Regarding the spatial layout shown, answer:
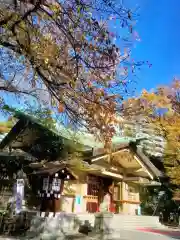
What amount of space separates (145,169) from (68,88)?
1690cm

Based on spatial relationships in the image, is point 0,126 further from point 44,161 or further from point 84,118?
point 84,118

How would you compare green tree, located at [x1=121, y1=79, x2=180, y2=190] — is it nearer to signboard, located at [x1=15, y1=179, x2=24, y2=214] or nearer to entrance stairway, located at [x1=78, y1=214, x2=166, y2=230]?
entrance stairway, located at [x1=78, y1=214, x2=166, y2=230]

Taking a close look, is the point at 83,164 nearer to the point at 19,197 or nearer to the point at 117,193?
the point at 19,197

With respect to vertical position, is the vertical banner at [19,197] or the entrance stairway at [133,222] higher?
the vertical banner at [19,197]

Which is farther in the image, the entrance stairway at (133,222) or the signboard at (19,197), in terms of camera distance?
the entrance stairway at (133,222)

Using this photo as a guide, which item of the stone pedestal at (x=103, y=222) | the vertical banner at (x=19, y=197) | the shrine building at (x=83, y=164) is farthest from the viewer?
the shrine building at (x=83, y=164)

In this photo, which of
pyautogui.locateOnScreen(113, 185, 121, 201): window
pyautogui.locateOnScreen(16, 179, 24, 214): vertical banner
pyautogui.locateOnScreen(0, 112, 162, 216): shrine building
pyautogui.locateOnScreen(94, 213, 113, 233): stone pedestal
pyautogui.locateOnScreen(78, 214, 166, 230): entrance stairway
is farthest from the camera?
pyautogui.locateOnScreen(113, 185, 121, 201): window

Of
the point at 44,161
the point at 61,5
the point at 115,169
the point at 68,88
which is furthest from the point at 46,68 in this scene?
the point at 115,169

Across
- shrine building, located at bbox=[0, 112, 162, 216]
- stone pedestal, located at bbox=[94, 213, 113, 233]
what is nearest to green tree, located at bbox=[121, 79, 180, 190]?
shrine building, located at bbox=[0, 112, 162, 216]

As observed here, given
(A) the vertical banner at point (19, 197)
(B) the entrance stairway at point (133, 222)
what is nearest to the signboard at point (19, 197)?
(A) the vertical banner at point (19, 197)

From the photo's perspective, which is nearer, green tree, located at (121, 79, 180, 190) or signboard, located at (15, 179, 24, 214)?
signboard, located at (15, 179, 24, 214)

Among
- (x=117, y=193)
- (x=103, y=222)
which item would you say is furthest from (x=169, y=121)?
(x=103, y=222)

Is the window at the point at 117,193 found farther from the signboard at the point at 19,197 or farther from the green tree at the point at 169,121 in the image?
the signboard at the point at 19,197

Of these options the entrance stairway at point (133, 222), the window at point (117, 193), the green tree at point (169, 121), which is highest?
the green tree at point (169, 121)
